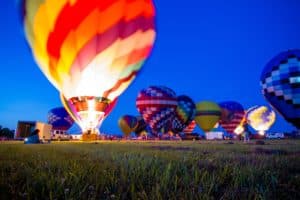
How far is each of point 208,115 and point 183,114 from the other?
4763mm

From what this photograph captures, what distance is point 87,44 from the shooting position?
17.1m

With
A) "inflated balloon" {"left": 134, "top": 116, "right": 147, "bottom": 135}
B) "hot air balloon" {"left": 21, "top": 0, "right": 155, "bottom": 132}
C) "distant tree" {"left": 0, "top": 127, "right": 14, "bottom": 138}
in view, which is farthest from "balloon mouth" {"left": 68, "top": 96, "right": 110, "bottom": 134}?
"inflated balloon" {"left": 134, "top": 116, "right": 147, "bottom": 135}

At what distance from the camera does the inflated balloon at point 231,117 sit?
48.5m

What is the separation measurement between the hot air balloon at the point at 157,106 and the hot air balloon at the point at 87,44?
59.1 feet

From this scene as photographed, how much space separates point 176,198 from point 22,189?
88cm

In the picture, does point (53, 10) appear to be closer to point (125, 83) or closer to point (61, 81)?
point (61, 81)

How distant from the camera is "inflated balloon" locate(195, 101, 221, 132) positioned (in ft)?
149

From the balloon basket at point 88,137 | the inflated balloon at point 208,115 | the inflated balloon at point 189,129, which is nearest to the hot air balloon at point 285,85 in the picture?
the balloon basket at point 88,137

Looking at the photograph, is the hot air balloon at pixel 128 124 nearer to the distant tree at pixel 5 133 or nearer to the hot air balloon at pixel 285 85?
the distant tree at pixel 5 133

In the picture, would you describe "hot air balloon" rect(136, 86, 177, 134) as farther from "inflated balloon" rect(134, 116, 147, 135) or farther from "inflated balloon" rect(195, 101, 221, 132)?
"inflated balloon" rect(134, 116, 147, 135)

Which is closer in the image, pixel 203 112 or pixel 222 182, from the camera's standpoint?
pixel 222 182

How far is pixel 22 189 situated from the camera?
1.75m

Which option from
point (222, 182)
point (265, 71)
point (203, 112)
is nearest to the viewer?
point (222, 182)

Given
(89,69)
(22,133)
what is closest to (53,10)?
(89,69)
